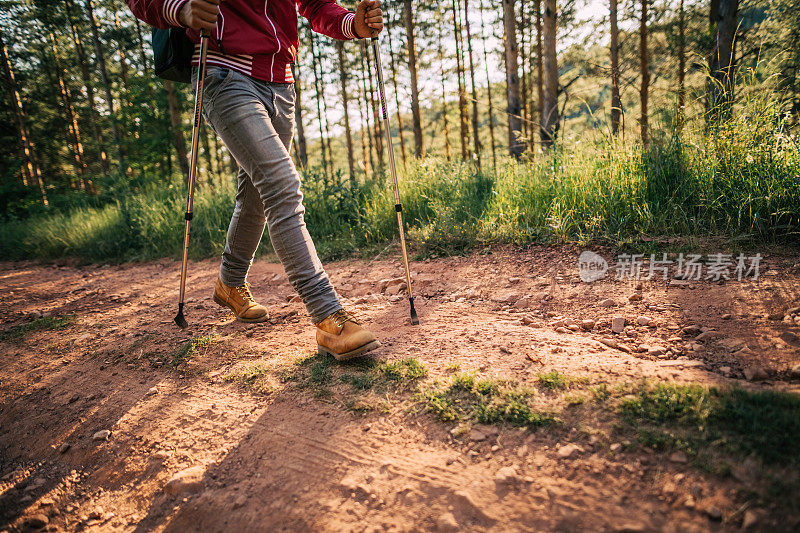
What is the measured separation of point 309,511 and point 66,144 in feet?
107

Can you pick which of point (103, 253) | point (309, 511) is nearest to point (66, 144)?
point (103, 253)

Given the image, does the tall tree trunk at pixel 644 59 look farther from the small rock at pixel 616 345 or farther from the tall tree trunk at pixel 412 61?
the small rock at pixel 616 345

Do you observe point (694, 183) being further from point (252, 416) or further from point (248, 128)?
point (252, 416)

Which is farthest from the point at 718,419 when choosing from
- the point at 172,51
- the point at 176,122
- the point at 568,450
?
the point at 176,122

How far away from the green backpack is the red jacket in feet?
0.17

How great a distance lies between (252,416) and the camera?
2027 millimetres

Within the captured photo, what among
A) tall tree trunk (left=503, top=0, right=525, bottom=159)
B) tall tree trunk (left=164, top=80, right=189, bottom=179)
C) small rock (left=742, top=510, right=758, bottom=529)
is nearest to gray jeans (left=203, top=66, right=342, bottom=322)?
small rock (left=742, top=510, right=758, bottom=529)

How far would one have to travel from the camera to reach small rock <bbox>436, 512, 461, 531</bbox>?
1.30 m

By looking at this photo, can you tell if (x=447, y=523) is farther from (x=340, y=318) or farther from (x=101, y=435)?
(x=101, y=435)

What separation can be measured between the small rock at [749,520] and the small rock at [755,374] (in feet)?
3.04

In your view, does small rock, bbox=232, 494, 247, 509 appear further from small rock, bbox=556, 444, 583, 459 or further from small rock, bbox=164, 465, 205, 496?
small rock, bbox=556, 444, 583, 459

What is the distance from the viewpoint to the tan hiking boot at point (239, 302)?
310cm

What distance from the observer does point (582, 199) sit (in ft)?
13.1

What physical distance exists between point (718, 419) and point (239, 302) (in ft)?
9.57
